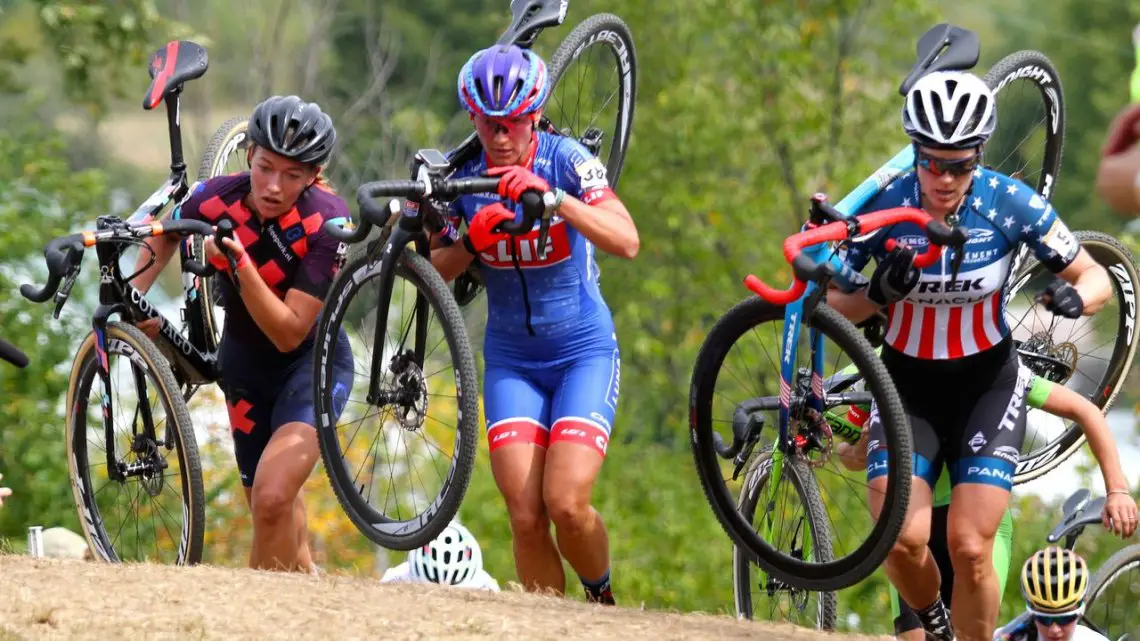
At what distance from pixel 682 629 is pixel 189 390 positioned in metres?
3.28

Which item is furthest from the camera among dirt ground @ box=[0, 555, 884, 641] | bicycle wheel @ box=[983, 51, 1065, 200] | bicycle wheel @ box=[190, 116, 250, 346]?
bicycle wheel @ box=[983, 51, 1065, 200]

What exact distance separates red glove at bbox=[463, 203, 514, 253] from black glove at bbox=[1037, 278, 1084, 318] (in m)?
2.14

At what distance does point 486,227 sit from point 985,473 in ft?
7.47

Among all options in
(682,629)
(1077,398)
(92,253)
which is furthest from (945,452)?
(92,253)

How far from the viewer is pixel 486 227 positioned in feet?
23.7

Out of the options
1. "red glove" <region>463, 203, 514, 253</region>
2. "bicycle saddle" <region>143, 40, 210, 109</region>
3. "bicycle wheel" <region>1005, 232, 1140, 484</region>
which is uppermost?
"bicycle saddle" <region>143, 40, 210, 109</region>

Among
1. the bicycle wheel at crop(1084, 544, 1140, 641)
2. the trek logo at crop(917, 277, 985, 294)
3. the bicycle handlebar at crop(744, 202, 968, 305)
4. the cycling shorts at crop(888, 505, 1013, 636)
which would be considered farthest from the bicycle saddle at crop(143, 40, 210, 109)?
the bicycle wheel at crop(1084, 544, 1140, 641)

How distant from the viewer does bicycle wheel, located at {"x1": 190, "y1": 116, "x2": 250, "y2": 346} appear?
28.6 ft

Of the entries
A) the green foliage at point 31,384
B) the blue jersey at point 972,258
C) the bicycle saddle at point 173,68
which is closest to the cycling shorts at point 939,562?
the blue jersey at point 972,258

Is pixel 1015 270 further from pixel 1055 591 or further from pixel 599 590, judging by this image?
pixel 599 590

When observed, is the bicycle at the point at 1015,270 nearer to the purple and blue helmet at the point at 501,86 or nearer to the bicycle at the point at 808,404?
the bicycle at the point at 808,404

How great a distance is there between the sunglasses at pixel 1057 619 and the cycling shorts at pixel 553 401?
2636 millimetres

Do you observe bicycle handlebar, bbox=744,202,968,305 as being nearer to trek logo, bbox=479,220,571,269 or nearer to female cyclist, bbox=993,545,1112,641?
trek logo, bbox=479,220,571,269

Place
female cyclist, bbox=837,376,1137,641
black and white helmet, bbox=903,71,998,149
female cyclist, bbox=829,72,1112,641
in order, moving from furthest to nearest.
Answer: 1. female cyclist, bbox=837,376,1137,641
2. female cyclist, bbox=829,72,1112,641
3. black and white helmet, bbox=903,71,998,149
